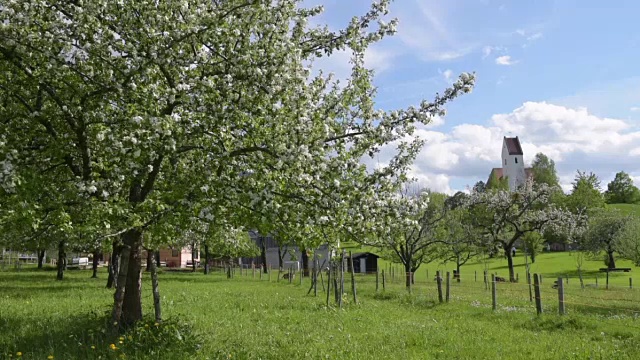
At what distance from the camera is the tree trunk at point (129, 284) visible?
43.4 feet

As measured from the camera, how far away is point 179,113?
37.5 ft

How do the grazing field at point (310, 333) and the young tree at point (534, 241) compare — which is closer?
the grazing field at point (310, 333)

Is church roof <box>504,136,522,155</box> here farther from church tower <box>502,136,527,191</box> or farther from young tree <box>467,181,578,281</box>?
young tree <box>467,181,578,281</box>

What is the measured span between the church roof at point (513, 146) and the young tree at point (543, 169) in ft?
92.2

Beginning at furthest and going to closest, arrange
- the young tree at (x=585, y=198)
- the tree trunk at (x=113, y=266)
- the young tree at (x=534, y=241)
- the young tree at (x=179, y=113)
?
the young tree at (x=585, y=198) < the young tree at (x=534, y=241) < the tree trunk at (x=113, y=266) < the young tree at (x=179, y=113)

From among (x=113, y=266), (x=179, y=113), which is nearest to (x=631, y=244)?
(x=113, y=266)

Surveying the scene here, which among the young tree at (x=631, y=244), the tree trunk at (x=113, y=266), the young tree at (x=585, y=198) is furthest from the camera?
the young tree at (x=585, y=198)

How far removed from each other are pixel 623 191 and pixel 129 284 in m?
159

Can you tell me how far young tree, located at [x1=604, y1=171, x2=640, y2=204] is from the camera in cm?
14425

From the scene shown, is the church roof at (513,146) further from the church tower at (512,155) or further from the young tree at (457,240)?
the young tree at (457,240)

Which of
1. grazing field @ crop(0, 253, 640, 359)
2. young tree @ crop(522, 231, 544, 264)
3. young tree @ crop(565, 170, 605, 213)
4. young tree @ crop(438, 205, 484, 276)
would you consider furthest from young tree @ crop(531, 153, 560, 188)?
grazing field @ crop(0, 253, 640, 359)

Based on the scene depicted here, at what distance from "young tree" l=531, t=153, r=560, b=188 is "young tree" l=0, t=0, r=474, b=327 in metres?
131

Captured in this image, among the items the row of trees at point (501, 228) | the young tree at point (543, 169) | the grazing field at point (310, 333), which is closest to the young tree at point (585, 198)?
Answer: the young tree at point (543, 169)

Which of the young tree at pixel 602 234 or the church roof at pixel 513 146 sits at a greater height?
the church roof at pixel 513 146
